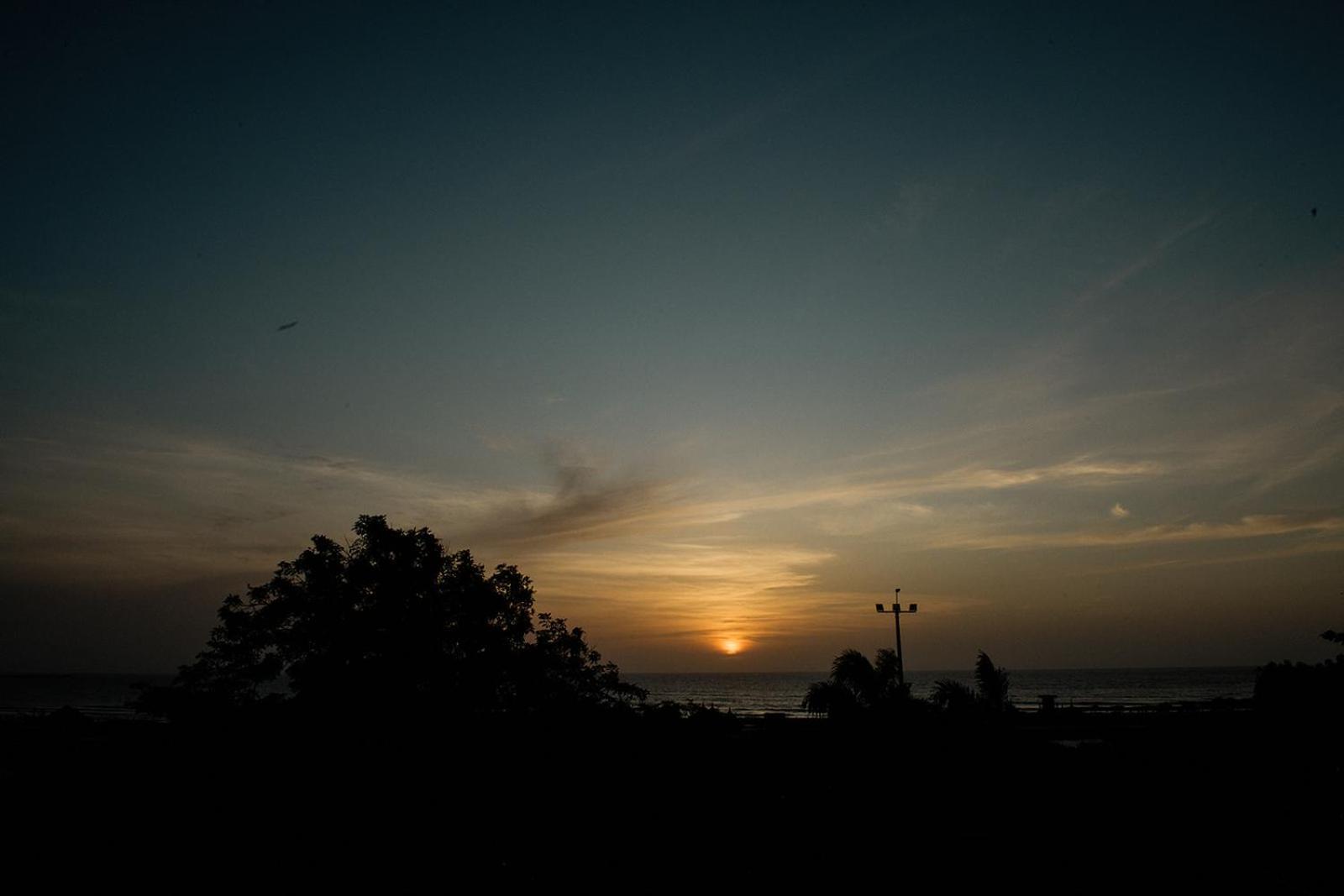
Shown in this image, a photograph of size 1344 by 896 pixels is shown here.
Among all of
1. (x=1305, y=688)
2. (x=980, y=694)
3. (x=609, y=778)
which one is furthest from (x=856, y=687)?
(x=609, y=778)

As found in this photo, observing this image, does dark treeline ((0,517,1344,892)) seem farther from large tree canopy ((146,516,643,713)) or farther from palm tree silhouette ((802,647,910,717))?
palm tree silhouette ((802,647,910,717))

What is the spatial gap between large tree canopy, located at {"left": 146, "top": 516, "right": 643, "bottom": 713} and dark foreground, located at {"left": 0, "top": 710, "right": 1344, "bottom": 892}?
3.99 meters

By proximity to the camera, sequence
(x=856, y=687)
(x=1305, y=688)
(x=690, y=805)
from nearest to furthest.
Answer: (x=690, y=805), (x=1305, y=688), (x=856, y=687)

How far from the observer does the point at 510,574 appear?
27078 millimetres

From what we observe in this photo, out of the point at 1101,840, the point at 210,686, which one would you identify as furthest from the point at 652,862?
the point at 210,686

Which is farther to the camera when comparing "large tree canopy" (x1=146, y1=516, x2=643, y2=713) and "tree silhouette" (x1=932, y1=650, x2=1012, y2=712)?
"tree silhouette" (x1=932, y1=650, x2=1012, y2=712)

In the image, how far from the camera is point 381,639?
79.1 feet

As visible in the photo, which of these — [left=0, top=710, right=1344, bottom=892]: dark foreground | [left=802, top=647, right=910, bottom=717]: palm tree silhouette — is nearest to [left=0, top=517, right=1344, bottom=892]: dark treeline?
[left=0, top=710, right=1344, bottom=892]: dark foreground

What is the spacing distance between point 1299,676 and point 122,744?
34.0 metres

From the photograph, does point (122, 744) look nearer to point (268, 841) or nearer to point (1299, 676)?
point (268, 841)

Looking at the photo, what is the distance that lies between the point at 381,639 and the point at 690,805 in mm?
11721

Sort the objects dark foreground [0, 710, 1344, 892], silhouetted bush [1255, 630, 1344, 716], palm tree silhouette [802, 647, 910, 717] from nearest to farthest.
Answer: dark foreground [0, 710, 1344, 892]
silhouetted bush [1255, 630, 1344, 716]
palm tree silhouette [802, 647, 910, 717]

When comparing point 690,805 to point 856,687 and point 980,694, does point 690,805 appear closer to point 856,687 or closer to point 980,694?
point 856,687

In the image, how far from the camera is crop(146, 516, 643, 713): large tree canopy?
23766 millimetres
